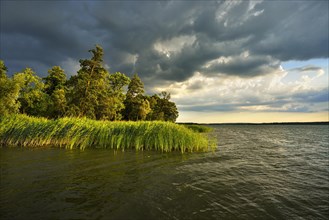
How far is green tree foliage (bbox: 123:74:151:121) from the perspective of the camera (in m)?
58.4

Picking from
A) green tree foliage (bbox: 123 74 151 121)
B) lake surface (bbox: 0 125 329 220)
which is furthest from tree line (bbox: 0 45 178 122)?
lake surface (bbox: 0 125 329 220)

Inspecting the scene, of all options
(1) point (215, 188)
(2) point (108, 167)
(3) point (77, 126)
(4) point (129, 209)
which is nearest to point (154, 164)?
(2) point (108, 167)

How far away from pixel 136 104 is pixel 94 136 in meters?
43.2

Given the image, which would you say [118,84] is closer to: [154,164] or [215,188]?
[154,164]

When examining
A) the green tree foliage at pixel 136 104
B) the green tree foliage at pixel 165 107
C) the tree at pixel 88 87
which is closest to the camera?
the tree at pixel 88 87

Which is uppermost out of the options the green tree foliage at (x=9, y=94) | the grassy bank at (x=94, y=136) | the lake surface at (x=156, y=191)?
the green tree foliage at (x=9, y=94)

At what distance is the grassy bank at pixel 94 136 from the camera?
16234 millimetres

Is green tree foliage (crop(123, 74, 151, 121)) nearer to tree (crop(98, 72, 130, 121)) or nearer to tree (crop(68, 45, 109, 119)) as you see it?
tree (crop(98, 72, 130, 121))

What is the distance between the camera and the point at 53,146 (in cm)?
1694

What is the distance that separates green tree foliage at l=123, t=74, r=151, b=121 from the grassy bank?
125 ft

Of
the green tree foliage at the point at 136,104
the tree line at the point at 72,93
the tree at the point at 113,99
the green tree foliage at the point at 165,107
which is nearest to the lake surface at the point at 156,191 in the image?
the tree line at the point at 72,93

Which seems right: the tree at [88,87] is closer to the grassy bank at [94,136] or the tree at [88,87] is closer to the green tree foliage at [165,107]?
the grassy bank at [94,136]

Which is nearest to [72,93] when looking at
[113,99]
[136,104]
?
[113,99]

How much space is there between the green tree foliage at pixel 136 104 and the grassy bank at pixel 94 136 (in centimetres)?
3819
